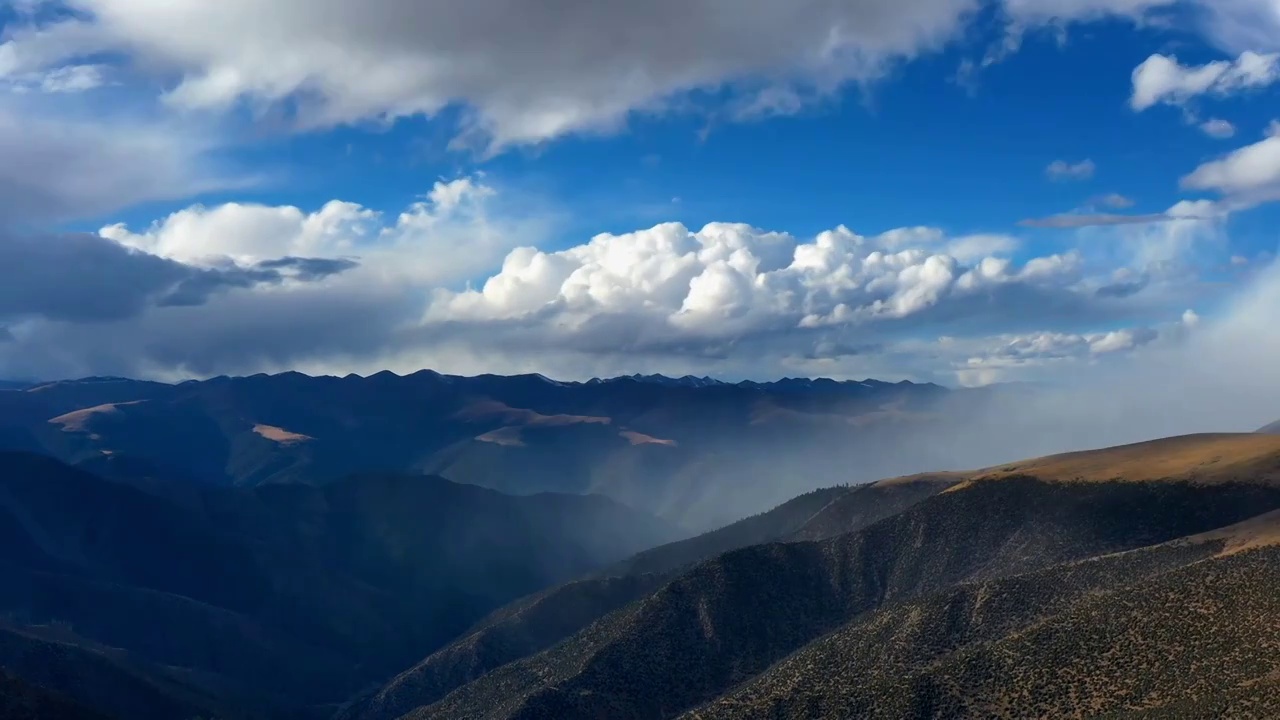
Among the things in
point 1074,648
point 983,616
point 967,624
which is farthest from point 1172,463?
point 1074,648

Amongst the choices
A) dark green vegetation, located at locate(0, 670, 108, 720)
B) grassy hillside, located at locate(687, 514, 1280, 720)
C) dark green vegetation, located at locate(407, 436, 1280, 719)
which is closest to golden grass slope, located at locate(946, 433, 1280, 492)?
dark green vegetation, located at locate(407, 436, 1280, 719)

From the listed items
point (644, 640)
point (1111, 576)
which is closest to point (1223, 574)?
point (1111, 576)

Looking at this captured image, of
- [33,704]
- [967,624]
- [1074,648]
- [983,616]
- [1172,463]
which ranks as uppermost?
[1172,463]

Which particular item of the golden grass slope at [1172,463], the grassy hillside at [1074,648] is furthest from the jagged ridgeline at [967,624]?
the golden grass slope at [1172,463]

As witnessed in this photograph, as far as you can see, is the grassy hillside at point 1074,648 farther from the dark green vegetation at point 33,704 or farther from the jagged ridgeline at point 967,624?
the dark green vegetation at point 33,704

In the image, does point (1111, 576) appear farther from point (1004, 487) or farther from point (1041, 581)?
point (1004, 487)

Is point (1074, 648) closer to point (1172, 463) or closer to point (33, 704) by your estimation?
point (1172, 463)

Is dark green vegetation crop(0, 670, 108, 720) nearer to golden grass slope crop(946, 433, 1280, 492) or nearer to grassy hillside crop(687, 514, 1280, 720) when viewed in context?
grassy hillside crop(687, 514, 1280, 720)

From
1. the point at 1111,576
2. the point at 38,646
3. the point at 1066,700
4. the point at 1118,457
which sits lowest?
the point at 38,646

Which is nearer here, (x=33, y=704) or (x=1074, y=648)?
(x=1074, y=648)
